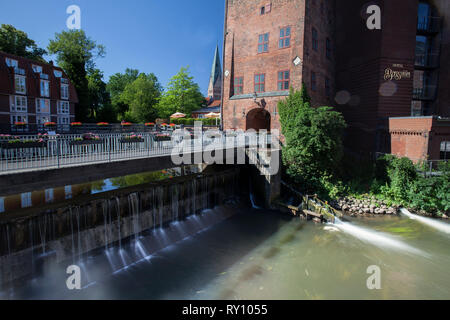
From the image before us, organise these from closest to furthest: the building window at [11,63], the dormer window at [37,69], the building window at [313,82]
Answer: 1. the building window at [313,82]
2. the building window at [11,63]
3. the dormer window at [37,69]

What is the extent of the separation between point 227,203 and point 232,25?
1929 cm

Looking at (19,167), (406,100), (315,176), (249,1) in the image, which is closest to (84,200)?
(19,167)

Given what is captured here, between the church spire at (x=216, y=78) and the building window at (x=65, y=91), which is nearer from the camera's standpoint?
the building window at (x=65, y=91)

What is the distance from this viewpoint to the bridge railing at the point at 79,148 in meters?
8.69

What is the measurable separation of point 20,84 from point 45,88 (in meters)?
3.67

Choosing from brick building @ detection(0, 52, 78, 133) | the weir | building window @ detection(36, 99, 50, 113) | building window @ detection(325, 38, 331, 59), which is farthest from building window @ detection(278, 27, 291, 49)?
building window @ detection(36, 99, 50, 113)

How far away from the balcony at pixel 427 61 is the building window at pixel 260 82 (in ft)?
49.8

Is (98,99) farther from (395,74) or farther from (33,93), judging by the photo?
(395,74)

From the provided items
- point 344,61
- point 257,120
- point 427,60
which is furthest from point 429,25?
point 257,120

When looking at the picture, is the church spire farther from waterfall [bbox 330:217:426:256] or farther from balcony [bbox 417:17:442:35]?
waterfall [bbox 330:217:426:256]

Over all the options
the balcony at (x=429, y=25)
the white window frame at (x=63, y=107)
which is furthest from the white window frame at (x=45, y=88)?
the balcony at (x=429, y=25)

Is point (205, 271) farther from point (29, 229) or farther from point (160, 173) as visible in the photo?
point (160, 173)

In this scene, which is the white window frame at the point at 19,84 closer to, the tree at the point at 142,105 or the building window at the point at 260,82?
the tree at the point at 142,105

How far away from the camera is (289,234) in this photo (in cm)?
1376
